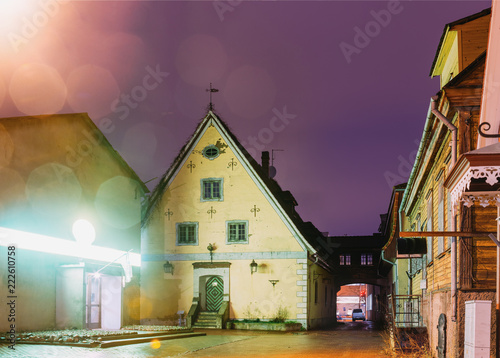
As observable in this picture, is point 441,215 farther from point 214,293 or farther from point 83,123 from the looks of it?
point 214,293

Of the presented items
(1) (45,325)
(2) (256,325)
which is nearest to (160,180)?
(2) (256,325)

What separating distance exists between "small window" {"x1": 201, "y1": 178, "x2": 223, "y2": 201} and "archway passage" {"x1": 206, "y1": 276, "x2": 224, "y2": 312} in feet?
12.7

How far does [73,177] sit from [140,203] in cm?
812

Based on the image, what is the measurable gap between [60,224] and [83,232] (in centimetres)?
192

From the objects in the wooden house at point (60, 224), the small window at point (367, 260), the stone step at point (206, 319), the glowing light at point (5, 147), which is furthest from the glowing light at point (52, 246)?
the small window at point (367, 260)

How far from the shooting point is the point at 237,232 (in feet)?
95.2

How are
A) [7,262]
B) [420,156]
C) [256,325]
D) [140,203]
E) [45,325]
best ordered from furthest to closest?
[140,203] → [256,325] → [45,325] → [7,262] → [420,156]

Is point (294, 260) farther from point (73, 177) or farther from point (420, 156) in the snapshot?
point (420, 156)

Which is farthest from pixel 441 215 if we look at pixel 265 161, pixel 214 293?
pixel 265 161

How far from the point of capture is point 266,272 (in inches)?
1113

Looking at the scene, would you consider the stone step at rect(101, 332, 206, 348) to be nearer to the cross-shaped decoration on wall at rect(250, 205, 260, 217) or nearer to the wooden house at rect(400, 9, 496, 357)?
the cross-shaped decoration on wall at rect(250, 205, 260, 217)

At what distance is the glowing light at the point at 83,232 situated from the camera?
23.8 meters

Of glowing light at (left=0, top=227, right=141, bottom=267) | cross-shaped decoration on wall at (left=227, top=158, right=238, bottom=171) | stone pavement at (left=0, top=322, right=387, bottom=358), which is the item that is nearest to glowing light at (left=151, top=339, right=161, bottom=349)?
stone pavement at (left=0, top=322, right=387, bottom=358)

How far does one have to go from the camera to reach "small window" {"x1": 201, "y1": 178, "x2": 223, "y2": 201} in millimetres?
29359
